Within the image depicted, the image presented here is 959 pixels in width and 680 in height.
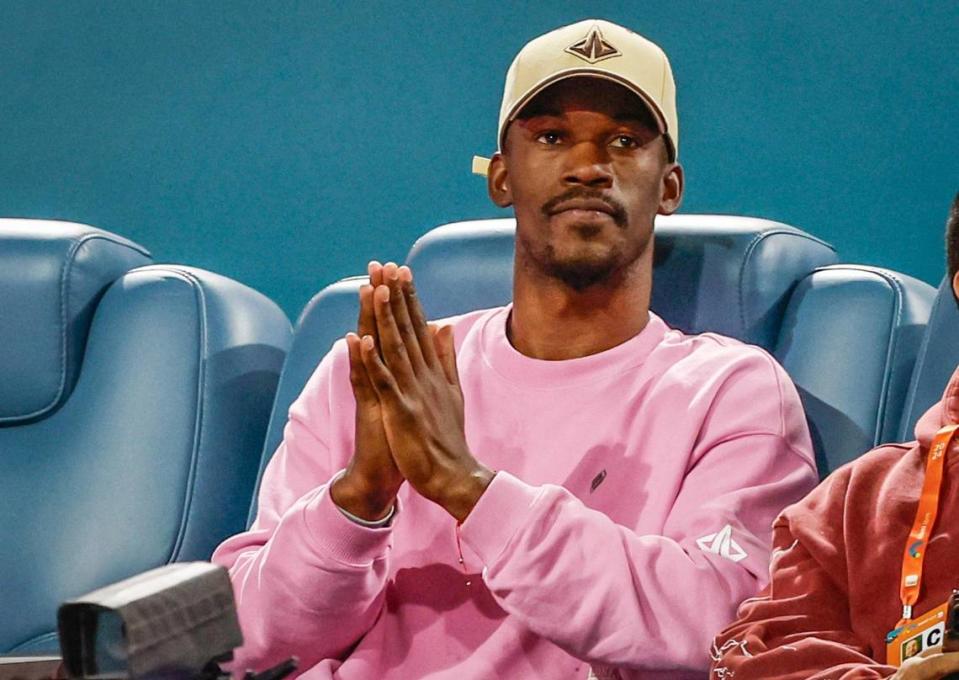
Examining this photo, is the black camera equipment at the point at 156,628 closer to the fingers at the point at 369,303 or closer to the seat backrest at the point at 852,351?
the fingers at the point at 369,303

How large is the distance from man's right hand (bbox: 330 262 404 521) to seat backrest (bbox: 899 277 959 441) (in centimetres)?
54

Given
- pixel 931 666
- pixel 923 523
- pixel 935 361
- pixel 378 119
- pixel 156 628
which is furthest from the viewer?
pixel 378 119

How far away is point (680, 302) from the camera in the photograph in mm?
1815

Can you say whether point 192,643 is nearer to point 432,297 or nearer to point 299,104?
point 432,297

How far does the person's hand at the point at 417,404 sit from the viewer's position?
139 centimetres

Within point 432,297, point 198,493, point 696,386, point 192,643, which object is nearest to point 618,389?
point 696,386

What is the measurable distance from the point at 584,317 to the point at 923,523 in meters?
0.51

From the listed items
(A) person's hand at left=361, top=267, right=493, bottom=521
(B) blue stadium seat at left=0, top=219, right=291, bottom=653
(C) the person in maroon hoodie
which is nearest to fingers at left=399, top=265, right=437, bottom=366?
(A) person's hand at left=361, top=267, right=493, bottom=521

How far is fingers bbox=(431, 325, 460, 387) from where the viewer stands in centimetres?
146

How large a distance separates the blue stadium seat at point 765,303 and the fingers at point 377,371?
1.63 ft

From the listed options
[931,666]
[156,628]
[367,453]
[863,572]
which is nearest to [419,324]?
[367,453]

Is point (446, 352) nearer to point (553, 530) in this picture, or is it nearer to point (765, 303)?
point (553, 530)

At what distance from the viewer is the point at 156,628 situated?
667 millimetres

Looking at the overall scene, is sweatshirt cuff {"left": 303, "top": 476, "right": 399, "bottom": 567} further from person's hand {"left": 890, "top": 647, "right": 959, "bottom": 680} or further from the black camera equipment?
the black camera equipment
